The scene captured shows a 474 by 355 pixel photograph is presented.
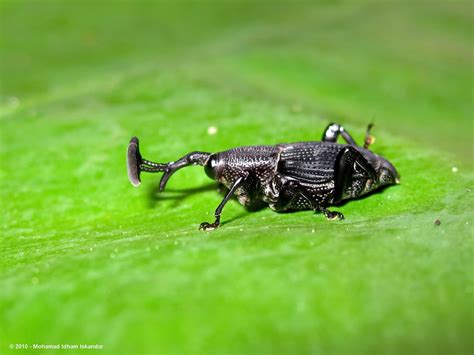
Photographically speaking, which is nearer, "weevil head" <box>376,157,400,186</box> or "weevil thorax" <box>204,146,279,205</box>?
"weevil head" <box>376,157,400,186</box>

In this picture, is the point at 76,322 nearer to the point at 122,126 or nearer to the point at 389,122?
the point at 122,126

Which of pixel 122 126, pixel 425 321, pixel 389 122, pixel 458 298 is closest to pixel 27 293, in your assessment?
pixel 425 321

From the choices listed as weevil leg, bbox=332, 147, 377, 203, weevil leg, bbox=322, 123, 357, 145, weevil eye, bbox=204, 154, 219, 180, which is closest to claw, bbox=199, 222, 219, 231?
weevil eye, bbox=204, 154, 219, 180

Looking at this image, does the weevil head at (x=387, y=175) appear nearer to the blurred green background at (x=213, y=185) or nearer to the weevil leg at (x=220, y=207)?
the blurred green background at (x=213, y=185)

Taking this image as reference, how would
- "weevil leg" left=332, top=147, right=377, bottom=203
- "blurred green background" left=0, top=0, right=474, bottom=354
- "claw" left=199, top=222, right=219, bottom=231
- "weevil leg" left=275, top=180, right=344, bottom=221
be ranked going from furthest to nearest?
1. "weevil leg" left=332, top=147, right=377, bottom=203
2. "weevil leg" left=275, top=180, right=344, bottom=221
3. "claw" left=199, top=222, right=219, bottom=231
4. "blurred green background" left=0, top=0, right=474, bottom=354

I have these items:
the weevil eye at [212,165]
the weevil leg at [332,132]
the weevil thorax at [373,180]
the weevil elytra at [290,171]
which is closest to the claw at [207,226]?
the weevil elytra at [290,171]

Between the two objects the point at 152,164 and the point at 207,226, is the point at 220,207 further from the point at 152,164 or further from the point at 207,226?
the point at 152,164

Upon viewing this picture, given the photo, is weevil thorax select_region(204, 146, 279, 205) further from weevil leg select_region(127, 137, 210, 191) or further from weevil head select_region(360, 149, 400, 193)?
weevil head select_region(360, 149, 400, 193)
